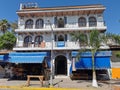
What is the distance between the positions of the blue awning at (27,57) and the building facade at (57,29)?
4.40ft

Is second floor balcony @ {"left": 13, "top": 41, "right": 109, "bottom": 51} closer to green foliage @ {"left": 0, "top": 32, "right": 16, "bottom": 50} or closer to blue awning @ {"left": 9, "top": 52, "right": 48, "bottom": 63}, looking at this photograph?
blue awning @ {"left": 9, "top": 52, "right": 48, "bottom": 63}

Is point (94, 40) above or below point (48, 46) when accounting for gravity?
above

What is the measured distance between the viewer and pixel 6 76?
93.2 ft

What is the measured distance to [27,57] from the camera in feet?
79.3

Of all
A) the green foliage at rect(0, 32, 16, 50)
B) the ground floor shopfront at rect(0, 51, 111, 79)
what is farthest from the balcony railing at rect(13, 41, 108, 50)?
the green foliage at rect(0, 32, 16, 50)

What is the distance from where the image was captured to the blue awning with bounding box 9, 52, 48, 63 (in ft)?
77.2

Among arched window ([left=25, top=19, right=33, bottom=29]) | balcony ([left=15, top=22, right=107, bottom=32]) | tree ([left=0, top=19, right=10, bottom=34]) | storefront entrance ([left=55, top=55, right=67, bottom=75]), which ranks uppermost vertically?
tree ([left=0, top=19, right=10, bottom=34])

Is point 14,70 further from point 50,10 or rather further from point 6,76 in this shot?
point 50,10

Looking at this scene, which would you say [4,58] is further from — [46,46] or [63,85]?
[63,85]

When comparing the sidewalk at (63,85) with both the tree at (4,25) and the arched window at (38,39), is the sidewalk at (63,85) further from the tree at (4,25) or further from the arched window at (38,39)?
the tree at (4,25)

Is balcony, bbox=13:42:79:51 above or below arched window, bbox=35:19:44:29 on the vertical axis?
below

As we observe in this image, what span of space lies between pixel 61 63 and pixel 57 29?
6.40 meters

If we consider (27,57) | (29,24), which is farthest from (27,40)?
(27,57)

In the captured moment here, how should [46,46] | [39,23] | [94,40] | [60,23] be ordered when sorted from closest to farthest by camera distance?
1. [94,40]
2. [46,46]
3. [39,23]
4. [60,23]
